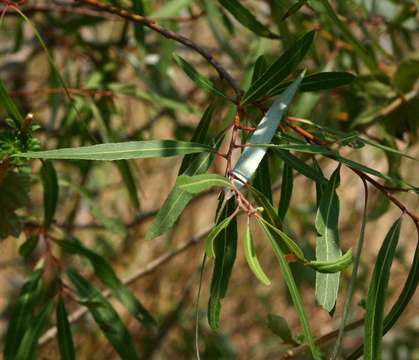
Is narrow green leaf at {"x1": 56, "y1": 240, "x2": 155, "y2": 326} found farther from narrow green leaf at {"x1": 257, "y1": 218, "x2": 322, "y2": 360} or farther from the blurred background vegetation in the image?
narrow green leaf at {"x1": 257, "y1": 218, "x2": 322, "y2": 360}

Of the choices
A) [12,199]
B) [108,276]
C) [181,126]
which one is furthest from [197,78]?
[181,126]

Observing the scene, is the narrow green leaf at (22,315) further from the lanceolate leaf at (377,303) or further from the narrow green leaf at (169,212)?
the lanceolate leaf at (377,303)

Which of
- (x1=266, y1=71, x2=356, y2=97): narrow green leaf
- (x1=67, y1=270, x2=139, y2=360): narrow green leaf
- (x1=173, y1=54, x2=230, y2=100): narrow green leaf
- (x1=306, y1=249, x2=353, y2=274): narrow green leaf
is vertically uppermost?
(x1=173, y1=54, x2=230, y2=100): narrow green leaf

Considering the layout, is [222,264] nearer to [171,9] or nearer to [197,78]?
[197,78]

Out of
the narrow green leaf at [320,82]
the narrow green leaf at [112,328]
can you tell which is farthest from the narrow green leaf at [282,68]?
the narrow green leaf at [112,328]

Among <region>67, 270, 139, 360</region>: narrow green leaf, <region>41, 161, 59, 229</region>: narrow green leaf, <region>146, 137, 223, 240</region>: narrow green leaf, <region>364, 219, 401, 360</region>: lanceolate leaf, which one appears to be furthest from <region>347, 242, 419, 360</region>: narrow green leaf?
<region>41, 161, 59, 229</region>: narrow green leaf

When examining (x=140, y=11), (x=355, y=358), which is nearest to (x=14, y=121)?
(x=140, y=11)

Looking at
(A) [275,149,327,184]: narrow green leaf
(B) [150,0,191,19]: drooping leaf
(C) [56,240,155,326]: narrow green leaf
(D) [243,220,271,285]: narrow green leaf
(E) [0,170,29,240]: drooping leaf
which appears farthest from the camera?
(B) [150,0,191,19]: drooping leaf
